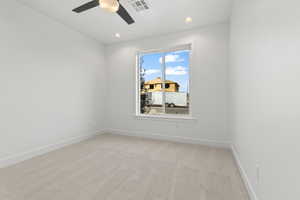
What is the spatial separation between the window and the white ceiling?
0.62 meters

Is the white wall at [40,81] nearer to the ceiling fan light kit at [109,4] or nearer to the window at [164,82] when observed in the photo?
the window at [164,82]

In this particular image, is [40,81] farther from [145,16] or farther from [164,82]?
[164,82]

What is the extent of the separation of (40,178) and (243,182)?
270 centimetres

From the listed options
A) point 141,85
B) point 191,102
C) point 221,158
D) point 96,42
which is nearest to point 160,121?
point 191,102

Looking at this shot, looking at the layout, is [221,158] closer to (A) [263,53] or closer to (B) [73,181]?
(A) [263,53]

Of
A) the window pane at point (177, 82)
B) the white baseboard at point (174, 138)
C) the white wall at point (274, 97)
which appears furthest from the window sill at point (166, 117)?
the white wall at point (274, 97)

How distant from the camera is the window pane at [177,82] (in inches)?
141

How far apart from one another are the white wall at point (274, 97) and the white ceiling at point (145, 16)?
122cm

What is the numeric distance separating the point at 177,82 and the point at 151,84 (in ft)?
2.50

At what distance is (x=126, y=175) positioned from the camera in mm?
1981

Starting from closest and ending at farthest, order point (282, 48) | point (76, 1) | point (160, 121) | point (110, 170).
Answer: point (282, 48), point (110, 170), point (76, 1), point (160, 121)

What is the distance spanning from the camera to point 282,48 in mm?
926

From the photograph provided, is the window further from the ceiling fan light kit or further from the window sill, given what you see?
the ceiling fan light kit

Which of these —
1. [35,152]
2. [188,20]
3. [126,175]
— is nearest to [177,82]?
[188,20]
